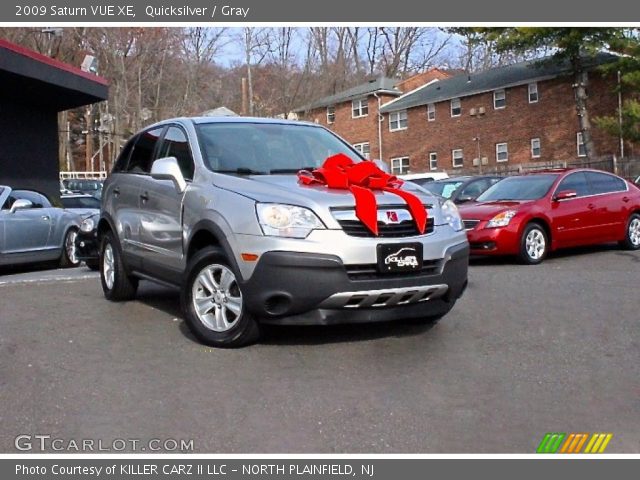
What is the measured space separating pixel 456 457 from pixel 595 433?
0.85 meters

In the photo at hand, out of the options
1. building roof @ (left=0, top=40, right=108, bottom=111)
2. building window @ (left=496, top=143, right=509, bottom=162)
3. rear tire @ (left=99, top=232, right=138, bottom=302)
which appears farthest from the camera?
building window @ (left=496, top=143, right=509, bottom=162)

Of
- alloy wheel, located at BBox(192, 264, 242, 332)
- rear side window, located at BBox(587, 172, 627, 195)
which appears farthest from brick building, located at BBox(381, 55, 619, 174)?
alloy wheel, located at BBox(192, 264, 242, 332)

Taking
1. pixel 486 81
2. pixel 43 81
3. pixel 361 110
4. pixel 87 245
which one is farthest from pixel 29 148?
pixel 361 110

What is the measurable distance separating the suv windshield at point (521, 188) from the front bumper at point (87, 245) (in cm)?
575

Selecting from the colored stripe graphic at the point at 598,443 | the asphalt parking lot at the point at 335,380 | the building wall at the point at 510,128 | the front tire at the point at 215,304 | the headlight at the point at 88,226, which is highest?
the building wall at the point at 510,128

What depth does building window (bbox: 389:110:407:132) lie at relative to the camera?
4472cm

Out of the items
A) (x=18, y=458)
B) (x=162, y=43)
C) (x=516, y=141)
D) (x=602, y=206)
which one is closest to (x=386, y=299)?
(x=18, y=458)

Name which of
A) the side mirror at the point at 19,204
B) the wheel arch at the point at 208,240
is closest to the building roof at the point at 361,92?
the side mirror at the point at 19,204

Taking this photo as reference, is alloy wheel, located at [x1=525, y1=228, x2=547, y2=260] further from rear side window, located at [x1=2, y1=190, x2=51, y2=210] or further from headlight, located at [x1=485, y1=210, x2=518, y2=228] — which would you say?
rear side window, located at [x1=2, y1=190, x2=51, y2=210]

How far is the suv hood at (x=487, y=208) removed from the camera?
1088 cm

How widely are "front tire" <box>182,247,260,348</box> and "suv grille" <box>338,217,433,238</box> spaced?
85cm

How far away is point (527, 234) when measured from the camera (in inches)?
424

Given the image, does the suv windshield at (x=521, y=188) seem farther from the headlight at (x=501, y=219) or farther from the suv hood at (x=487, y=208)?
the headlight at (x=501, y=219)
